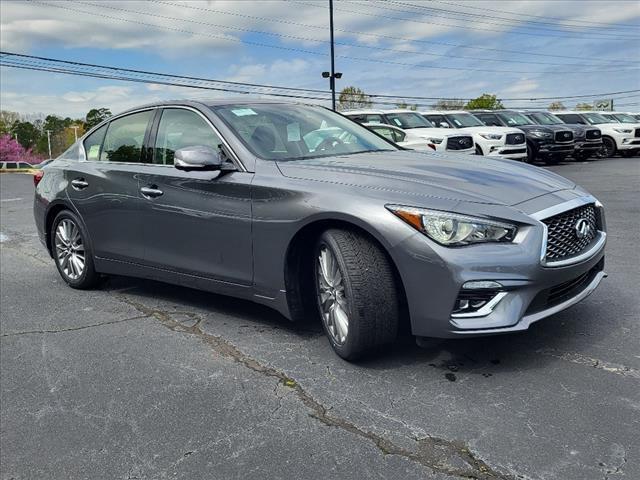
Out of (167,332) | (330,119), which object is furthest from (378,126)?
(167,332)

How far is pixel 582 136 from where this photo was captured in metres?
20.7

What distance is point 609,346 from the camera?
145 inches


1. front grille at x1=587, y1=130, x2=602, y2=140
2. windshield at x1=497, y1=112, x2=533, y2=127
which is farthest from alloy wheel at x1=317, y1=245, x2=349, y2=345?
front grille at x1=587, y1=130, x2=602, y2=140

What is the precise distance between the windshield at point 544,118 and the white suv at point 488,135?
12.7ft

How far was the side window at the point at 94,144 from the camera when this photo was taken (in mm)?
5496

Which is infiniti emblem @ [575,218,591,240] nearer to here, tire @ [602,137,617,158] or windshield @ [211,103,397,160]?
windshield @ [211,103,397,160]

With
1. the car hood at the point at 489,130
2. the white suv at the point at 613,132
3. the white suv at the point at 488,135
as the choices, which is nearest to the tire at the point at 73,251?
the white suv at the point at 488,135

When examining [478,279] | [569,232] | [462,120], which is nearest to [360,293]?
[478,279]

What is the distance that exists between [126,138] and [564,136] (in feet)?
55.8

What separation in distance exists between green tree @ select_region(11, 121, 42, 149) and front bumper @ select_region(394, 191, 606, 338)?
121218 mm

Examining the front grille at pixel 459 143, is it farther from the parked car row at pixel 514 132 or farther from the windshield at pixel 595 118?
the windshield at pixel 595 118

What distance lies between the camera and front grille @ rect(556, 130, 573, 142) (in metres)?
19.3

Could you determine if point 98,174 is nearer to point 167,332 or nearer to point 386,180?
point 167,332

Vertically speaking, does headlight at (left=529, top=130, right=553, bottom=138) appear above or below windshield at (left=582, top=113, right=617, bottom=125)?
below
